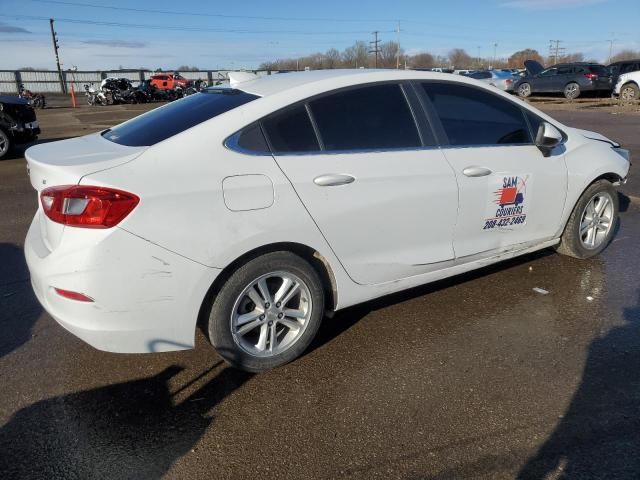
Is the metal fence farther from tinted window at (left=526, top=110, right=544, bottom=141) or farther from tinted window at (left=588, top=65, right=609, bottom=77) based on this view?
tinted window at (left=526, top=110, right=544, bottom=141)

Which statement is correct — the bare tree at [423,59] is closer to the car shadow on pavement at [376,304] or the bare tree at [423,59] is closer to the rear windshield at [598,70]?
the rear windshield at [598,70]

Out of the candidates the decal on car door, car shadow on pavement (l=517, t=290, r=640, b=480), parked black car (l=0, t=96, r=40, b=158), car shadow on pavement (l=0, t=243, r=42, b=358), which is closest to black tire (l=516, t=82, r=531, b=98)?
parked black car (l=0, t=96, r=40, b=158)

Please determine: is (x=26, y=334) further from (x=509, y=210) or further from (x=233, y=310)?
(x=509, y=210)

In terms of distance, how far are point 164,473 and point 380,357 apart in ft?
4.72

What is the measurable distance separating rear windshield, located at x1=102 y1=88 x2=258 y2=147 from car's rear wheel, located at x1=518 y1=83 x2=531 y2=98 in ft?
85.6

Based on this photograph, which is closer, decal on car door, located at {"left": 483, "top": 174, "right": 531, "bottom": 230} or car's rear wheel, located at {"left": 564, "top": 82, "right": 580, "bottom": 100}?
decal on car door, located at {"left": 483, "top": 174, "right": 531, "bottom": 230}

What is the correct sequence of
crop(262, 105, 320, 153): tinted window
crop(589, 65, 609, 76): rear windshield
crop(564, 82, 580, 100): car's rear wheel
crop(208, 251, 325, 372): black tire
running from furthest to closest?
1. crop(564, 82, 580, 100): car's rear wheel
2. crop(589, 65, 609, 76): rear windshield
3. crop(262, 105, 320, 153): tinted window
4. crop(208, 251, 325, 372): black tire

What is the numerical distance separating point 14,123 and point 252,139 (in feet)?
34.3

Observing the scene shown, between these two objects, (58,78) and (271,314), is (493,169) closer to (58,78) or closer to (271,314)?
(271,314)

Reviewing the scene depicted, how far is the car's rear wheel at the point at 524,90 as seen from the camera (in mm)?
26225

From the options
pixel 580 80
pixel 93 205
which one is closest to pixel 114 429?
pixel 93 205

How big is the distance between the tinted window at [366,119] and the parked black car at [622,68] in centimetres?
2429

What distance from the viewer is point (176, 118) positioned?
10.3 ft

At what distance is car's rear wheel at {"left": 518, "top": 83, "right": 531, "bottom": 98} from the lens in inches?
1032
